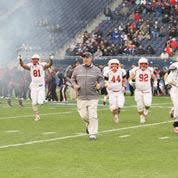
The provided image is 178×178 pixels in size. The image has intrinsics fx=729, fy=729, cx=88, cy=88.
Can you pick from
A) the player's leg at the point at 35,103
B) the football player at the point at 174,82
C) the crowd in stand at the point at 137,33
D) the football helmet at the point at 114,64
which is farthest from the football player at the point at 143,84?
the crowd in stand at the point at 137,33

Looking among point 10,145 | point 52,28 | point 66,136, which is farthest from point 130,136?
point 52,28

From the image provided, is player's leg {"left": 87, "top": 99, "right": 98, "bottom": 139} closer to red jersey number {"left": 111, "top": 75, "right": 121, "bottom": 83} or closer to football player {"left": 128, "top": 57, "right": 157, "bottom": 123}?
football player {"left": 128, "top": 57, "right": 157, "bottom": 123}

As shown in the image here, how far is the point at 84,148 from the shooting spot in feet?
44.1

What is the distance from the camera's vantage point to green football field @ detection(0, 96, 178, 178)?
10.7 m

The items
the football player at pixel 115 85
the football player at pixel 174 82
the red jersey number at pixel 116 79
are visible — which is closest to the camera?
the football player at pixel 174 82

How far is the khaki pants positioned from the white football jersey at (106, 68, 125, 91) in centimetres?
491

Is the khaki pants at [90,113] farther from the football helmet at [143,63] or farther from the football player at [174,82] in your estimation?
the football helmet at [143,63]

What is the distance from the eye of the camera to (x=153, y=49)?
39.2 meters

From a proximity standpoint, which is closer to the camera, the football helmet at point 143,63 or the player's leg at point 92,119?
the player's leg at point 92,119

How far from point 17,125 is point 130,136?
153 inches

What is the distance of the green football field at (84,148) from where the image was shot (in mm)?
10688

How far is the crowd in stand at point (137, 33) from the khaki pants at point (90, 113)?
22.5 meters

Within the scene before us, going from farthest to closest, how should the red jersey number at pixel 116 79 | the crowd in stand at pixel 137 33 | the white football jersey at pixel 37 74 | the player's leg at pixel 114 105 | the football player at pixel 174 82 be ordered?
→ the crowd in stand at pixel 137 33 → the white football jersey at pixel 37 74 → the red jersey number at pixel 116 79 → the player's leg at pixel 114 105 → the football player at pixel 174 82

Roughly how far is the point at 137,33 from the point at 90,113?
2589 cm
